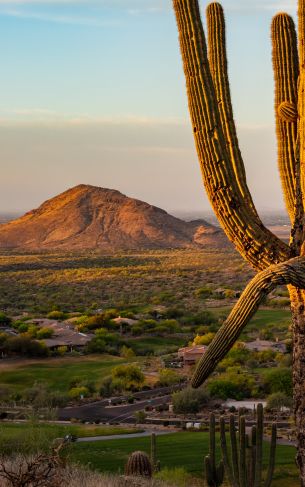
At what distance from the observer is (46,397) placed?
134 ft

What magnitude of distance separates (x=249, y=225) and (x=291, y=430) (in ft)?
74.5

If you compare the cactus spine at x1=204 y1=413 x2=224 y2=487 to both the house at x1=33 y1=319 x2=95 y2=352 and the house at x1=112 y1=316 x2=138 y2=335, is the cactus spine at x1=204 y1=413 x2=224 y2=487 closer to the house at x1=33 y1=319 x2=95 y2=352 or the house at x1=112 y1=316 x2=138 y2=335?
the house at x1=33 y1=319 x2=95 y2=352

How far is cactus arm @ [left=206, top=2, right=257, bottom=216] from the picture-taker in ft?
41.7

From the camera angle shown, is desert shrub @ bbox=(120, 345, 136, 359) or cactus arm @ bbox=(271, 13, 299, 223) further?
desert shrub @ bbox=(120, 345, 136, 359)

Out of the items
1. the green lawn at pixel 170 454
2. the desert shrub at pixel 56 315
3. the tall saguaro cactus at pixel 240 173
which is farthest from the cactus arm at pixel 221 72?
the desert shrub at pixel 56 315

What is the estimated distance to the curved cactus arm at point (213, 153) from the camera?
12.1 m

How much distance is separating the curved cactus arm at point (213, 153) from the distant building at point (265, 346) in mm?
41050

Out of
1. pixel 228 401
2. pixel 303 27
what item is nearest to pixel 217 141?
pixel 303 27

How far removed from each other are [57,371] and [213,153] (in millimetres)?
38698

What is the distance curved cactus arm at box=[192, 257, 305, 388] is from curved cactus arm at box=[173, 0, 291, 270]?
1105 mm

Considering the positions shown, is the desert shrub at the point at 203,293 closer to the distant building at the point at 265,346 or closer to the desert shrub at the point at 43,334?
the desert shrub at the point at 43,334

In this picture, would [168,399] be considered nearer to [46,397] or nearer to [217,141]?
[46,397]

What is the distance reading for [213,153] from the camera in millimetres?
12148

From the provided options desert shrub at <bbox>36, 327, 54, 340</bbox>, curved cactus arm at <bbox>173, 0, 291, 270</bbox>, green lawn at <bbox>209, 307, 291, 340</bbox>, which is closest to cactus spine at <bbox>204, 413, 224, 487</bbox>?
curved cactus arm at <bbox>173, 0, 291, 270</bbox>
